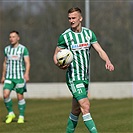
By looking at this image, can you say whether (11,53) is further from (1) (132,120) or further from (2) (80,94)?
(2) (80,94)

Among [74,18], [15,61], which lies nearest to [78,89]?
[74,18]

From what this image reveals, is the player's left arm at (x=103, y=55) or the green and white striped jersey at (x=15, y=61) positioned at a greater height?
the player's left arm at (x=103, y=55)

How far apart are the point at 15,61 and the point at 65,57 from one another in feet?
16.3

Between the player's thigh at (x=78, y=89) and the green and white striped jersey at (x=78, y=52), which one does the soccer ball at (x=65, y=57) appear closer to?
the green and white striped jersey at (x=78, y=52)

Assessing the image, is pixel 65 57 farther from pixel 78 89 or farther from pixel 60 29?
pixel 60 29

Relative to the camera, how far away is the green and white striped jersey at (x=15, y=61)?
1341 cm

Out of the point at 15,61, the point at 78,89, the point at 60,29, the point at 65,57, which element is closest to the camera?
the point at 65,57

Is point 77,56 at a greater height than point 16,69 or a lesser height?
greater

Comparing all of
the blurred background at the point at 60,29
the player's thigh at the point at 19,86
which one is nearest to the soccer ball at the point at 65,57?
the player's thigh at the point at 19,86

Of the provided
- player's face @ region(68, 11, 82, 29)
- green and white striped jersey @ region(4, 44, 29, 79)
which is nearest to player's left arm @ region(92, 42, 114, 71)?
player's face @ region(68, 11, 82, 29)

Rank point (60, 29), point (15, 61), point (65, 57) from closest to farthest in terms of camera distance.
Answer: point (65, 57) → point (15, 61) → point (60, 29)

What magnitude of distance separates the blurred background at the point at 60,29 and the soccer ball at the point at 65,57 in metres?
17.9

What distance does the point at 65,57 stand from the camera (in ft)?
28.5

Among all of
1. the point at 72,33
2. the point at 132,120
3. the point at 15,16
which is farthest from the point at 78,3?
the point at 72,33
